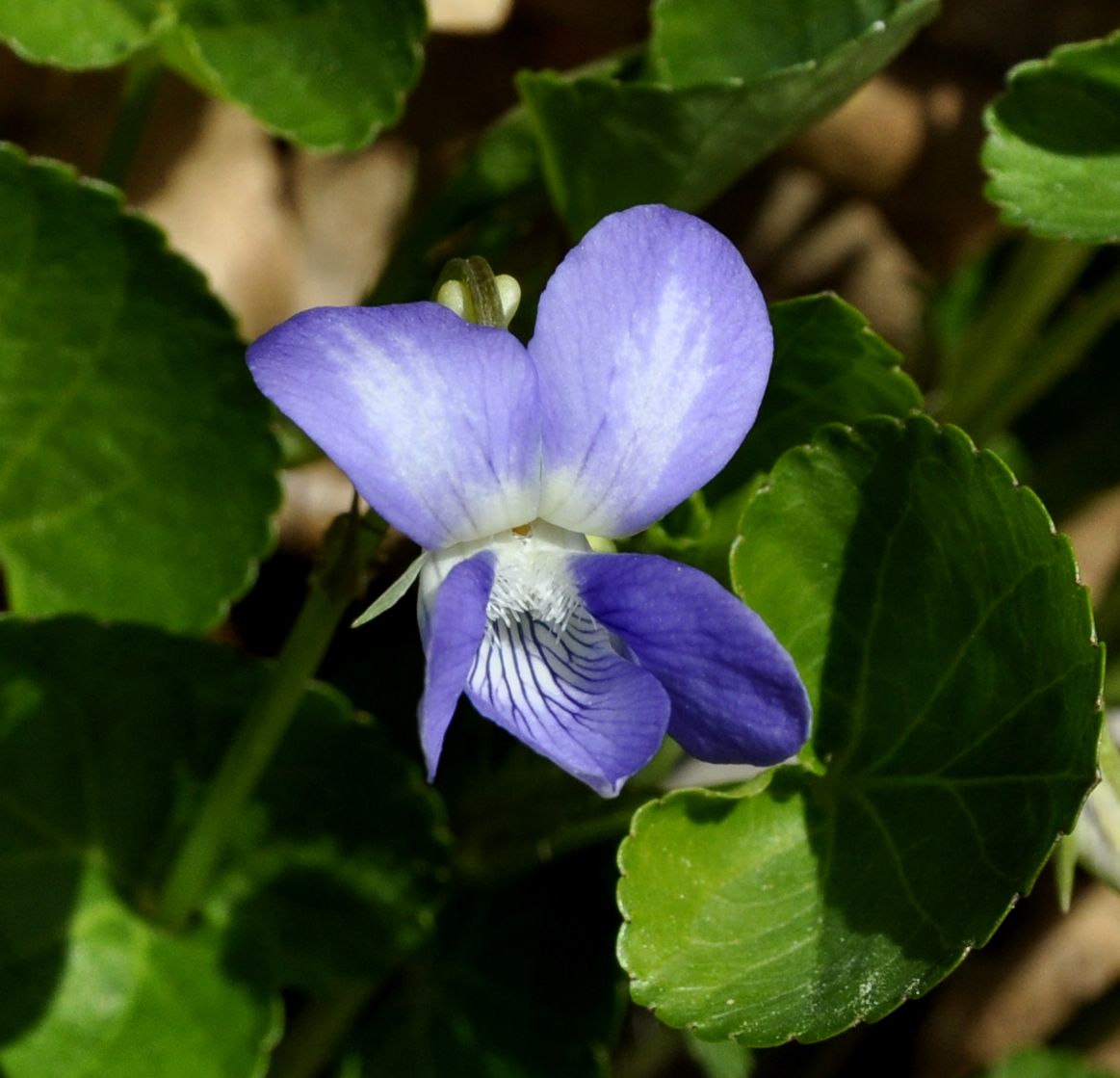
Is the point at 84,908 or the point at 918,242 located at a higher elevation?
the point at 918,242

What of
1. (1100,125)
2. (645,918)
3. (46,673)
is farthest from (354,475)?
(1100,125)

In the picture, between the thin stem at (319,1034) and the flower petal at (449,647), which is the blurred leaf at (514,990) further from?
the flower petal at (449,647)

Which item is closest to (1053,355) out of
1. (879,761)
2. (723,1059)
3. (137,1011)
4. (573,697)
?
(879,761)

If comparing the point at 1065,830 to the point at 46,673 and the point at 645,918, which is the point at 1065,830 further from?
the point at 46,673

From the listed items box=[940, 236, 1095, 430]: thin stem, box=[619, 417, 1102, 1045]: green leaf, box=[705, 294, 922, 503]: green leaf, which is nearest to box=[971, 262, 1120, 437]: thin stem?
box=[940, 236, 1095, 430]: thin stem

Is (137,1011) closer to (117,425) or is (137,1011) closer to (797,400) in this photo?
(117,425)

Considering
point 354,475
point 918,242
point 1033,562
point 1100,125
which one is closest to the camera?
point 354,475

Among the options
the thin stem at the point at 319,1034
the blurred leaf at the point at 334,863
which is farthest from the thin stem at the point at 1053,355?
the thin stem at the point at 319,1034

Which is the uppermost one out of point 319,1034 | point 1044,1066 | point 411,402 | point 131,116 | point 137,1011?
point 411,402
